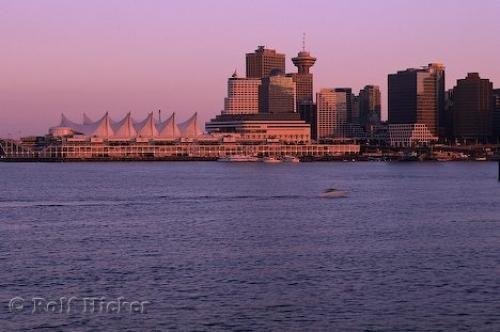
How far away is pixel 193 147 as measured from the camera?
442 ft

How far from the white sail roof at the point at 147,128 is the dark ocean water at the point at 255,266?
317ft

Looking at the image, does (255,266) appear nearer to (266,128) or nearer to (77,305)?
(77,305)

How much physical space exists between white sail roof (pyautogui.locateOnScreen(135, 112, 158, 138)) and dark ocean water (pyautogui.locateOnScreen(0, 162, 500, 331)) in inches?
3802

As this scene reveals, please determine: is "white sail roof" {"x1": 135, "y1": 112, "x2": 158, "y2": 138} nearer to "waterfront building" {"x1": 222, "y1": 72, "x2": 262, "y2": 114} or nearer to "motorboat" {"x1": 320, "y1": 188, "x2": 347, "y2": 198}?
"waterfront building" {"x1": 222, "y1": 72, "x2": 262, "y2": 114}

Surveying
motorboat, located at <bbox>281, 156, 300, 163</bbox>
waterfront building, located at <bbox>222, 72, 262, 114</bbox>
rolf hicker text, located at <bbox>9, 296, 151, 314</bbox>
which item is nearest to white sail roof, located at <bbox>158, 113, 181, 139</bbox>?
motorboat, located at <bbox>281, 156, 300, 163</bbox>

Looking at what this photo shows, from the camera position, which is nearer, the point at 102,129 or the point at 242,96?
the point at 102,129

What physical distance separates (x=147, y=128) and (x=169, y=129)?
330 centimetres

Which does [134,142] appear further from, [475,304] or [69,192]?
[475,304]

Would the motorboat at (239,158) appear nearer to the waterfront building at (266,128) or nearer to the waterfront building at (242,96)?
the waterfront building at (266,128)

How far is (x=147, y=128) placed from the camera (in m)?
137

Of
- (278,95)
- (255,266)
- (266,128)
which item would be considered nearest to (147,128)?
(266,128)

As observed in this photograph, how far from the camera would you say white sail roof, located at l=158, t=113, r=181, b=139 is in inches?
5399

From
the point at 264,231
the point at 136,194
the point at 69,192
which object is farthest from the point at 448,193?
the point at 264,231

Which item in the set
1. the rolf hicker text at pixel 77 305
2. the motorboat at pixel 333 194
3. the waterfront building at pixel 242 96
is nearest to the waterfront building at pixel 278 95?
the waterfront building at pixel 242 96
